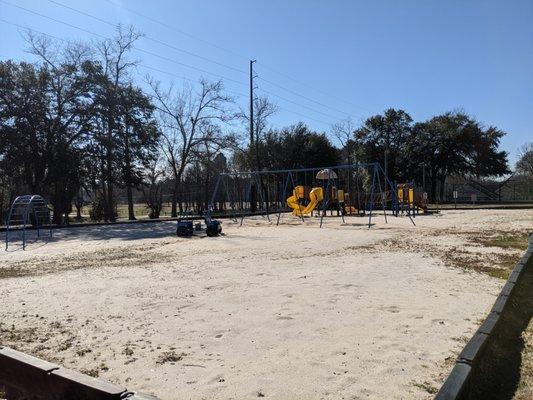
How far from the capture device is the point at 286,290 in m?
7.36

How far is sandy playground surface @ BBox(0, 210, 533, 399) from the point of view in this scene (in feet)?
12.7

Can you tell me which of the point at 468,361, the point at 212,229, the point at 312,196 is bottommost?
the point at 468,361

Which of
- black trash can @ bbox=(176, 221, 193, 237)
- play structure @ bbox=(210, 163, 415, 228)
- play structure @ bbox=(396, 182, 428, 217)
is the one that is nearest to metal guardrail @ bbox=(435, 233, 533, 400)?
black trash can @ bbox=(176, 221, 193, 237)

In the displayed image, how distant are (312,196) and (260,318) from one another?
868 inches

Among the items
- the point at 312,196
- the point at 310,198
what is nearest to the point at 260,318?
the point at 312,196

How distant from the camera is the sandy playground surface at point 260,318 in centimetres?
388

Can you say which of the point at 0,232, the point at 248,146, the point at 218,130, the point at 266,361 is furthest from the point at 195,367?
the point at 248,146

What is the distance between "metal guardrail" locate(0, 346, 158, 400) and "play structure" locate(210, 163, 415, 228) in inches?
682

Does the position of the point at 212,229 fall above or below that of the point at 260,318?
above

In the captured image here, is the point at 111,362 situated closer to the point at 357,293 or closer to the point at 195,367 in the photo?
the point at 195,367

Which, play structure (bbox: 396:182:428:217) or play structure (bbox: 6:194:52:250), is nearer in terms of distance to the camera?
play structure (bbox: 6:194:52:250)

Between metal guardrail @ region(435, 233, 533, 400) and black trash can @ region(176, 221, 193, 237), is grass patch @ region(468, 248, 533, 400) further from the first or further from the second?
black trash can @ region(176, 221, 193, 237)

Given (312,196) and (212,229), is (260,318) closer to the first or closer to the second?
(212,229)

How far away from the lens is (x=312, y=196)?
2752 cm
